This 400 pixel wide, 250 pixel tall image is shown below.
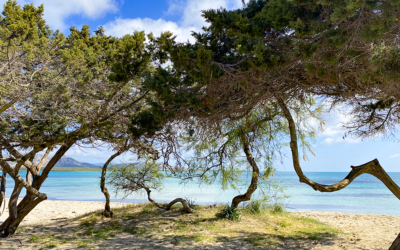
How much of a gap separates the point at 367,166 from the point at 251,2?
342cm

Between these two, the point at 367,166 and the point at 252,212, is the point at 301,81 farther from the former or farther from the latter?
the point at 252,212

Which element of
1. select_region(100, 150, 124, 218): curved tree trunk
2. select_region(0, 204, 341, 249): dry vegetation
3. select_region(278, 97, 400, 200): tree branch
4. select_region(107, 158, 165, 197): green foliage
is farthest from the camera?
select_region(107, 158, 165, 197): green foliage

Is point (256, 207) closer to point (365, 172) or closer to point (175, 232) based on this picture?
point (175, 232)

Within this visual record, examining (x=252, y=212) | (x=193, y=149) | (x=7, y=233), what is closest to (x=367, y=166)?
(x=252, y=212)

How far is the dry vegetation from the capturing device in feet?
18.7

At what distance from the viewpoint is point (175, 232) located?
662 cm

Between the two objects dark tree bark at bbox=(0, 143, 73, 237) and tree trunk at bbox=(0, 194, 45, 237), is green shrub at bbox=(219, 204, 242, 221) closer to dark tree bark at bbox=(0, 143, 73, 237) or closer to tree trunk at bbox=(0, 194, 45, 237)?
dark tree bark at bbox=(0, 143, 73, 237)

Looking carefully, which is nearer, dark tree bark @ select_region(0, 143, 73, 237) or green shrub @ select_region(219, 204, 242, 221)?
dark tree bark @ select_region(0, 143, 73, 237)

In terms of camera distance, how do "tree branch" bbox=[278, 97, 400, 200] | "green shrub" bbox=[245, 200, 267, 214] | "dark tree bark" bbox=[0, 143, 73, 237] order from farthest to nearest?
"green shrub" bbox=[245, 200, 267, 214], "dark tree bark" bbox=[0, 143, 73, 237], "tree branch" bbox=[278, 97, 400, 200]

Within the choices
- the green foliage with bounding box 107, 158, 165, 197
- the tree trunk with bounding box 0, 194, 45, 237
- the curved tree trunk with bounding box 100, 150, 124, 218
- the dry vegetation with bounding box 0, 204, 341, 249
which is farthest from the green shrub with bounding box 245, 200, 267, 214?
the tree trunk with bounding box 0, 194, 45, 237

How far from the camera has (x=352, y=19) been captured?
3.08 m

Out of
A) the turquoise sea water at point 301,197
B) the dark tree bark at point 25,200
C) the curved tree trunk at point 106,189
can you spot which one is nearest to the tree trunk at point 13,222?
the dark tree bark at point 25,200

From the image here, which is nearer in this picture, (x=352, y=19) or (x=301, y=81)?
(x=352, y=19)

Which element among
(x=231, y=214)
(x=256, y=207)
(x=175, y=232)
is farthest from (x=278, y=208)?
(x=175, y=232)
